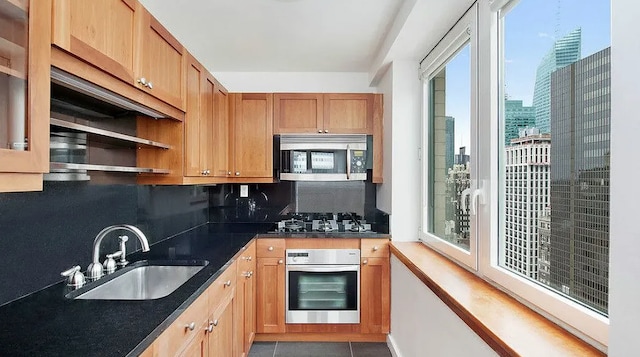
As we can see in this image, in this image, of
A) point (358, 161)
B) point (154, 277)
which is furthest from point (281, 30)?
point (154, 277)

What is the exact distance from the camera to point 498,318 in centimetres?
129

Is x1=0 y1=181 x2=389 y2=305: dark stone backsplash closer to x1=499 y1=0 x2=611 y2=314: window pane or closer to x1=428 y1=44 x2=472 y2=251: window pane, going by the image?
x1=428 y1=44 x2=472 y2=251: window pane

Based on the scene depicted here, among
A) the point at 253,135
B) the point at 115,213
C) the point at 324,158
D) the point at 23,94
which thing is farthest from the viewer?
the point at 253,135

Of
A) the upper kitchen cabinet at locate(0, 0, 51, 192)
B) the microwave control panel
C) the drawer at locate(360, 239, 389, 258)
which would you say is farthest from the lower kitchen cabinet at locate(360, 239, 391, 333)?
the upper kitchen cabinet at locate(0, 0, 51, 192)

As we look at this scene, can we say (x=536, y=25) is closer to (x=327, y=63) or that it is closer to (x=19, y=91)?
(x=19, y=91)

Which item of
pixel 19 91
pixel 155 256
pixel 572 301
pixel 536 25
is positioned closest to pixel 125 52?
pixel 19 91

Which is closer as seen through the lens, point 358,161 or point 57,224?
point 57,224

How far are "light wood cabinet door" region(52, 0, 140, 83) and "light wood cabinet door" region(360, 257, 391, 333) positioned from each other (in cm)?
224

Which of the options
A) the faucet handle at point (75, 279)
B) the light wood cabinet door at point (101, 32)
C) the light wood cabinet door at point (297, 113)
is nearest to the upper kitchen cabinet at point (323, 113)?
the light wood cabinet door at point (297, 113)

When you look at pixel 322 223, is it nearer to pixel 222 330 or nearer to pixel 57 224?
pixel 222 330

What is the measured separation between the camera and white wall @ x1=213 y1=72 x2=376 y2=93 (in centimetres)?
364

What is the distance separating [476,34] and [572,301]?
4.40 ft

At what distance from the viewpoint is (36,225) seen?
4.87 feet

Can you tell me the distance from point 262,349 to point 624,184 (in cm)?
277
